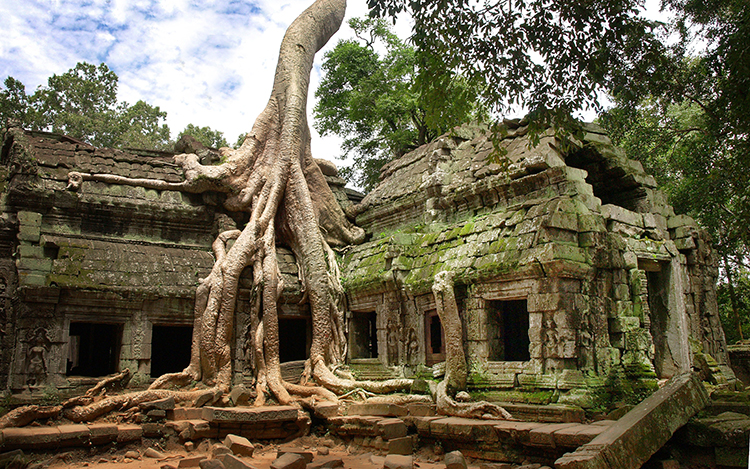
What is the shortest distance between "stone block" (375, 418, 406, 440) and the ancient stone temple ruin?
1384mm

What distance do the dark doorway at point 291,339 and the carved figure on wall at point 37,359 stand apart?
15.5 ft

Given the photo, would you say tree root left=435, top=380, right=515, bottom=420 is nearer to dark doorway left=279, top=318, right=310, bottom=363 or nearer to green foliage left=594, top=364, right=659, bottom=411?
green foliage left=594, top=364, right=659, bottom=411

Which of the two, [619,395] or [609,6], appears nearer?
[609,6]

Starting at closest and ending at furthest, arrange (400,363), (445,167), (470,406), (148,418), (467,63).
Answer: (467,63) < (470,406) < (148,418) < (400,363) < (445,167)

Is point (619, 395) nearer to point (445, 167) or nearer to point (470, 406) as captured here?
point (470, 406)

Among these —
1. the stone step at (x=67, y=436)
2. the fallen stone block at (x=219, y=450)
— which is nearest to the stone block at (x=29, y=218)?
the stone step at (x=67, y=436)

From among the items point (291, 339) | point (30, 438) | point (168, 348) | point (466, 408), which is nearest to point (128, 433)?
point (30, 438)

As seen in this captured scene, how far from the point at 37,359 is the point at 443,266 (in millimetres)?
6131

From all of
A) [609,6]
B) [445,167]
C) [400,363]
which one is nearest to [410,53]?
[445,167]

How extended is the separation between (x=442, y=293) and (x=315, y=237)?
3.53 metres

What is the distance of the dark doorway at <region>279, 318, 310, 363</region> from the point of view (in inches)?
480

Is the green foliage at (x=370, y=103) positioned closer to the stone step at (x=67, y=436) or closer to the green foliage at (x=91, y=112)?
the green foliage at (x=91, y=112)

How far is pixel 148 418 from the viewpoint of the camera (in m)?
7.73

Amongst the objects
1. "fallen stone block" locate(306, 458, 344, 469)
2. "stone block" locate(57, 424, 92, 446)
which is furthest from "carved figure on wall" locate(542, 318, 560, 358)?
"stone block" locate(57, 424, 92, 446)
